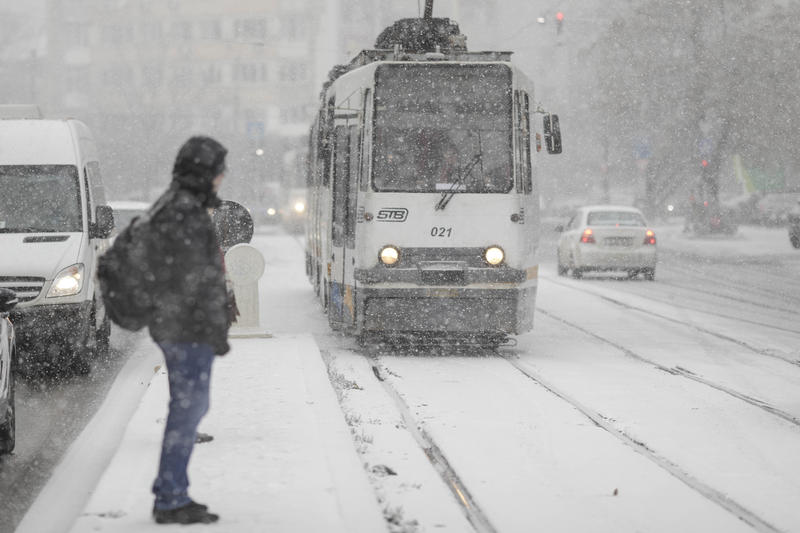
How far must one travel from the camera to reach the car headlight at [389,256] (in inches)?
517

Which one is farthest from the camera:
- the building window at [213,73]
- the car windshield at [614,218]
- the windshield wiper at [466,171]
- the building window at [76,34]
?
the building window at [76,34]

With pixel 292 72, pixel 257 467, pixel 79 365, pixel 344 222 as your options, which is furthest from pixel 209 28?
pixel 257 467

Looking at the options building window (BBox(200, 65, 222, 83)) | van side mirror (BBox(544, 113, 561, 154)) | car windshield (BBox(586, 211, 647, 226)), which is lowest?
car windshield (BBox(586, 211, 647, 226))

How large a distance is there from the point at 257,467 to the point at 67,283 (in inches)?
202

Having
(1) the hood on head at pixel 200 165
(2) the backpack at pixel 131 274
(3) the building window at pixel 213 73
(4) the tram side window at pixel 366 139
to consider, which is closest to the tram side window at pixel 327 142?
(4) the tram side window at pixel 366 139

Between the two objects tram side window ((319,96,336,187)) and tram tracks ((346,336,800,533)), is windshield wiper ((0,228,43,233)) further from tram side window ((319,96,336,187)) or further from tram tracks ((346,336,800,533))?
tram side window ((319,96,336,187))

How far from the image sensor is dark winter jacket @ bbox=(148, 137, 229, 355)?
559cm

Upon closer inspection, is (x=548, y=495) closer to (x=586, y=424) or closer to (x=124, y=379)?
(x=586, y=424)

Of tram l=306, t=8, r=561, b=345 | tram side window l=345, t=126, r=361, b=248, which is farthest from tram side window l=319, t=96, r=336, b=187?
tram l=306, t=8, r=561, b=345

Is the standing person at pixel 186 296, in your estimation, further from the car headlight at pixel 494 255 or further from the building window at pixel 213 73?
the building window at pixel 213 73

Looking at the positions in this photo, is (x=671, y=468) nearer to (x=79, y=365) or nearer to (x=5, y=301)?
(x=5, y=301)

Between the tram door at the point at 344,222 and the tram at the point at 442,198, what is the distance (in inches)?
1.8

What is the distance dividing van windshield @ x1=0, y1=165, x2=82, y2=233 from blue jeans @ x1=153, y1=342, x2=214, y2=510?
7126 mm

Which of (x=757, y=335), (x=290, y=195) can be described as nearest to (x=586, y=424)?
(x=757, y=335)
